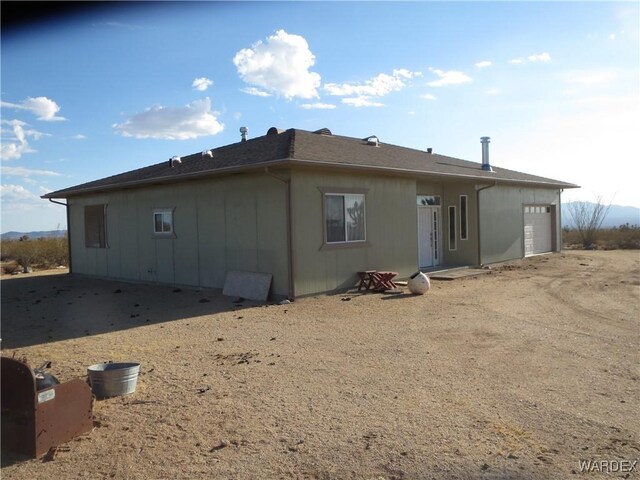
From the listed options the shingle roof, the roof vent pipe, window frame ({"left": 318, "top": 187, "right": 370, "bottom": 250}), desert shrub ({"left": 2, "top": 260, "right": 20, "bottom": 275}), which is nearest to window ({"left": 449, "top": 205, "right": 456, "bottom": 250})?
the shingle roof

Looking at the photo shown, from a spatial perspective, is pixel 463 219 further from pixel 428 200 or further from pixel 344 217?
pixel 344 217

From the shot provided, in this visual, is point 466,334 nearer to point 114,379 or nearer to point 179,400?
point 179,400

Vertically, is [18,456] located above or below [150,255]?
below

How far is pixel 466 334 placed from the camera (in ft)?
26.4

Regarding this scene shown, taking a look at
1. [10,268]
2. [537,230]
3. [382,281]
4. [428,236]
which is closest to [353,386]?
[382,281]

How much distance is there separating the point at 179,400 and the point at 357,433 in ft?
6.21

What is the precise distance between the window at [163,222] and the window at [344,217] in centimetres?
483

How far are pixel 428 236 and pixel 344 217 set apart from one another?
18.0 feet

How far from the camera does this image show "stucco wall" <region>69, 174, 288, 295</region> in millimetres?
11867

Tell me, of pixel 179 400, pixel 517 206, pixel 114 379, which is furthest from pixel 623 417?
pixel 517 206

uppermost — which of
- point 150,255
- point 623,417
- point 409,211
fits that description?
point 409,211

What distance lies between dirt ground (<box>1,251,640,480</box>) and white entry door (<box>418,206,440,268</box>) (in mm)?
5440

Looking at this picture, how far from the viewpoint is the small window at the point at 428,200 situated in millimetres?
16844

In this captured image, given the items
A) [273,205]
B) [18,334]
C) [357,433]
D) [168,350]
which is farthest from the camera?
[273,205]
